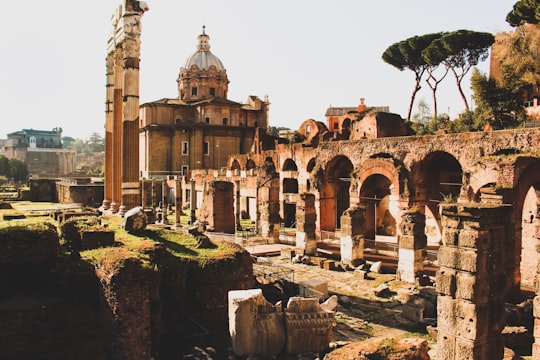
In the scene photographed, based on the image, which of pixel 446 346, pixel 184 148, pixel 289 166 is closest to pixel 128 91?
pixel 446 346

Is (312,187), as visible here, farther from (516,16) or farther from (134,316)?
(516,16)

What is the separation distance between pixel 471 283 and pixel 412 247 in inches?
256

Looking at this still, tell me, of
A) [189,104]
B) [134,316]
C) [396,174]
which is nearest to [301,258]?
[396,174]

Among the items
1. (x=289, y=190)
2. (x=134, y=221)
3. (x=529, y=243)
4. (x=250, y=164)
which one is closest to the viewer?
(x=134, y=221)

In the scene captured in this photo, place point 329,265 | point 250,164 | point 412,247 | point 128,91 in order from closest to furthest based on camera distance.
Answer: point 412,247 → point 329,265 → point 128,91 → point 250,164

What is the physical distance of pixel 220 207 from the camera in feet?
66.4

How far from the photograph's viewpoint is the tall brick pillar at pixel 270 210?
20.2 meters

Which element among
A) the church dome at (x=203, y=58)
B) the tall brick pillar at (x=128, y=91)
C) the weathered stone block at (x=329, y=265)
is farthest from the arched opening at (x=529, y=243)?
the church dome at (x=203, y=58)

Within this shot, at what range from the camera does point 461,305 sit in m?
7.47

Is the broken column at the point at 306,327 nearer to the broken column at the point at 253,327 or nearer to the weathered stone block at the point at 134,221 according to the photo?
the broken column at the point at 253,327

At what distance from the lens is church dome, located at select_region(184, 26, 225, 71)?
4612cm

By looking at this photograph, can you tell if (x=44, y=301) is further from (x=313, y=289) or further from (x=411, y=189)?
(x=411, y=189)

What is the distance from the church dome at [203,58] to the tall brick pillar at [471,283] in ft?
134

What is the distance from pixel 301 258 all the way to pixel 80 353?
9.53m
